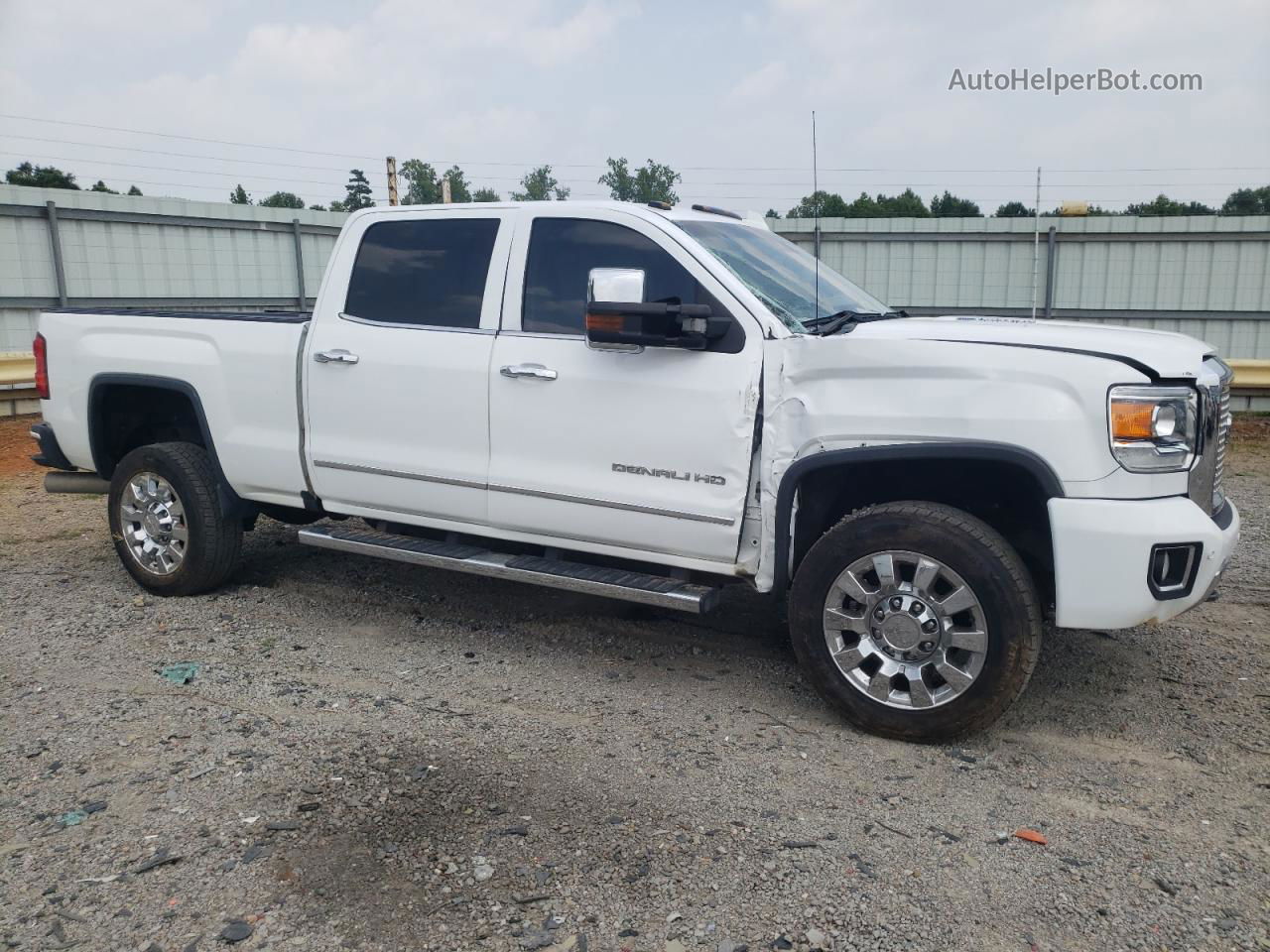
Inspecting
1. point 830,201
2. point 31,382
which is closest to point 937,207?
point 830,201

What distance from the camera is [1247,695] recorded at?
4445 mm

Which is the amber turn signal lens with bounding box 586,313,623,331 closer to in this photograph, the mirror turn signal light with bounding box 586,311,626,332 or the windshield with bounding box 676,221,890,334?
the mirror turn signal light with bounding box 586,311,626,332

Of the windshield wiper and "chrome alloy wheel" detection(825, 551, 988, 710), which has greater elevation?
the windshield wiper

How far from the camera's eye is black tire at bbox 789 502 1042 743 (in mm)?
3713

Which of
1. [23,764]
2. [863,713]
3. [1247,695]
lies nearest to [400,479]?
[23,764]

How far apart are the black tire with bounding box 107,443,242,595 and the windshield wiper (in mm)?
3382

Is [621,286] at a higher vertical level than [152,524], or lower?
higher

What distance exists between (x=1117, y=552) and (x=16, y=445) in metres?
11.0

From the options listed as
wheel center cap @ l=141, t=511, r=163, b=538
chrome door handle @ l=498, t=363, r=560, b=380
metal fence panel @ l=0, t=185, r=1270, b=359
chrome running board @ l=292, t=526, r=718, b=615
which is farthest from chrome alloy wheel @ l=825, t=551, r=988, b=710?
metal fence panel @ l=0, t=185, r=1270, b=359

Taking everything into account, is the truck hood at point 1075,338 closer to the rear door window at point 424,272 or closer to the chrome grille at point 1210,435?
the chrome grille at point 1210,435

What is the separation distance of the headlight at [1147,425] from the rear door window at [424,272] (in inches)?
108

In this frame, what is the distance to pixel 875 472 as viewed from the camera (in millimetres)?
4211

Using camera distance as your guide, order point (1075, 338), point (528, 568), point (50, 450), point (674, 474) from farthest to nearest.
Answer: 1. point (50, 450)
2. point (528, 568)
3. point (674, 474)
4. point (1075, 338)

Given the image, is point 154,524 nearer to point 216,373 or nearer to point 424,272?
point 216,373
